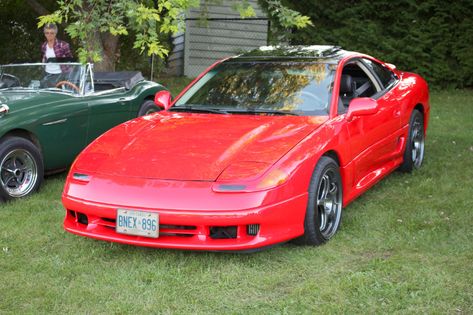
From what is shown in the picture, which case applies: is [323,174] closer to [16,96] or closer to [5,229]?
[5,229]

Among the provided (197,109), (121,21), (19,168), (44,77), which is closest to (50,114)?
(19,168)

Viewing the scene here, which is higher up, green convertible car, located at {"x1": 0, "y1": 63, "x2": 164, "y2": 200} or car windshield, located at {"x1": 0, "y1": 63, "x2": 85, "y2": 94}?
car windshield, located at {"x1": 0, "y1": 63, "x2": 85, "y2": 94}

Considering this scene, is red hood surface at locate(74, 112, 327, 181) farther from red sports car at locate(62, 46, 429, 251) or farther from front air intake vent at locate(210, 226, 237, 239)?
front air intake vent at locate(210, 226, 237, 239)

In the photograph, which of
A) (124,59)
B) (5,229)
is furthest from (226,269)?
(124,59)

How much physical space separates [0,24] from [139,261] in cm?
1276

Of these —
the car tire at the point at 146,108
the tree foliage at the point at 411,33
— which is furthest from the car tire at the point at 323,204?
the tree foliage at the point at 411,33

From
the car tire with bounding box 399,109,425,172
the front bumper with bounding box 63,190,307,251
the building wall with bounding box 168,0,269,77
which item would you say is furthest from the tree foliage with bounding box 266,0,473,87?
the front bumper with bounding box 63,190,307,251

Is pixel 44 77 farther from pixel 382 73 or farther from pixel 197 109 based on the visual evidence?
pixel 382 73

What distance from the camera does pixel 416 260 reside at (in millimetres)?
4133

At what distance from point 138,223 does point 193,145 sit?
2.50 ft

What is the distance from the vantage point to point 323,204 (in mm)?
4477

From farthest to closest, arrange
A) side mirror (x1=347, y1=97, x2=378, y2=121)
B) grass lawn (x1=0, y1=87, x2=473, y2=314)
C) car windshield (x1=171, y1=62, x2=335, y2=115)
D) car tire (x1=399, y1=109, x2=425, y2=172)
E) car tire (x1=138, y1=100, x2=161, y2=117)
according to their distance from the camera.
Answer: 1. car tire (x1=138, y1=100, x2=161, y2=117)
2. car tire (x1=399, y1=109, x2=425, y2=172)
3. car windshield (x1=171, y1=62, x2=335, y2=115)
4. side mirror (x1=347, y1=97, x2=378, y2=121)
5. grass lawn (x1=0, y1=87, x2=473, y2=314)

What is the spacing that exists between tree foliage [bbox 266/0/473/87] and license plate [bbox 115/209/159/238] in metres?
9.98

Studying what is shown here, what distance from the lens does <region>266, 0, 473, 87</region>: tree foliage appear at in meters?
12.6
